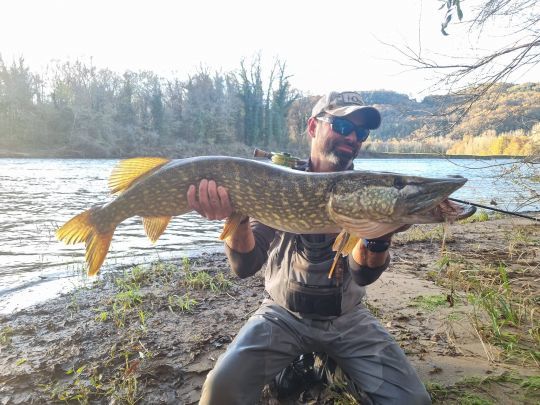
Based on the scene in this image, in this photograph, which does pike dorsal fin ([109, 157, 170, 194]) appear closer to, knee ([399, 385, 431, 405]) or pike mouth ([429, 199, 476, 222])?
pike mouth ([429, 199, 476, 222])

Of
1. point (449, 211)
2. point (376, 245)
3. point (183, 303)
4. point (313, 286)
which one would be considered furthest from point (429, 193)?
point (183, 303)

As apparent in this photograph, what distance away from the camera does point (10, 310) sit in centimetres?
389

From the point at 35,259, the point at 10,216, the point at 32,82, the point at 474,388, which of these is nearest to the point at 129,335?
the point at 474,388

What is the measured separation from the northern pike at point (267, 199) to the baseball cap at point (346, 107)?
0.67 m

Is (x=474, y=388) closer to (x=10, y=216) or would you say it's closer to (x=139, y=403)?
(x=139, y=403)

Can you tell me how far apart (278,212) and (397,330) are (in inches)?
55.1

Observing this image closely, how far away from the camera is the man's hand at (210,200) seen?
2.44 meters

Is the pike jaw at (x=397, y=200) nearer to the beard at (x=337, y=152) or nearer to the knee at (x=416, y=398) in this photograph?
the beard at (x=337, y=152)

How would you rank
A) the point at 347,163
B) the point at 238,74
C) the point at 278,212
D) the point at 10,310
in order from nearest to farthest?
the point at 278,212 < the point at 347,163 < the point at 10,310 < the point at 238,74

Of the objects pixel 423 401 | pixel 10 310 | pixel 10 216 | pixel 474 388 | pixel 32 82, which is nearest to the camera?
pixel 423 401

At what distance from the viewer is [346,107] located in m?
2.79

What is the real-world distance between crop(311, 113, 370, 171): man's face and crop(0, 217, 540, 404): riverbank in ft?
2.85

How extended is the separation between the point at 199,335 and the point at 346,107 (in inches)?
79.8

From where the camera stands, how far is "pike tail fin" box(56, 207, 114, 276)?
2.52m
